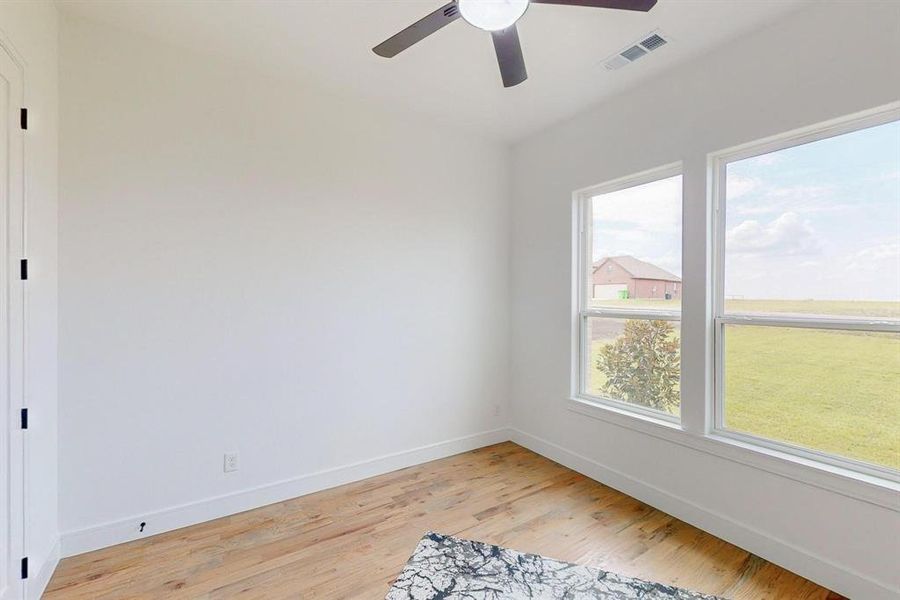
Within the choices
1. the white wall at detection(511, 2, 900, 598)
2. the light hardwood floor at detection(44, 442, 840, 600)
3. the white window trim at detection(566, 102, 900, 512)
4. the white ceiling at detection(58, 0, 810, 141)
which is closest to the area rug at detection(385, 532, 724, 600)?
the light hardwood floor at detection(44, 442, 840, 600)

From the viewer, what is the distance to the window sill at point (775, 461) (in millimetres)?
1801

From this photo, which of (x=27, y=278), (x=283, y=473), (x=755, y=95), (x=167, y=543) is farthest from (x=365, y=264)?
(x=755, y=95)

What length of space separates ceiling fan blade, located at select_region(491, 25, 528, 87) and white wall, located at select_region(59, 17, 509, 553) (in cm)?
146

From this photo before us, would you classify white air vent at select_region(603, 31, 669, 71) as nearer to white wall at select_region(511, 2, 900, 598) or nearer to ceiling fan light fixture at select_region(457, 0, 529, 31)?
white wall at select_region(511, 2, 900, 598)

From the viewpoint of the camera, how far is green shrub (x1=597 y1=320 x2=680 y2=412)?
8.91ft

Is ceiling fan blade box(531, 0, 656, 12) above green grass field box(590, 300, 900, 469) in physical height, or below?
above

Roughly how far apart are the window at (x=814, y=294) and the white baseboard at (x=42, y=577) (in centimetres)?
364

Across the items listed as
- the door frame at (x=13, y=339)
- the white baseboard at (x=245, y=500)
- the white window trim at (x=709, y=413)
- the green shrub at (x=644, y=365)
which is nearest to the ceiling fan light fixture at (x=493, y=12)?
the white window trim at (x=709, y=413)

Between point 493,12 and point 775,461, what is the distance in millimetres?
2586

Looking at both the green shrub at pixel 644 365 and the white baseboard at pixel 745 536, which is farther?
the green shrub at pixel 644 365

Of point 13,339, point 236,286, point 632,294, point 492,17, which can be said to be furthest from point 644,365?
point 13,339

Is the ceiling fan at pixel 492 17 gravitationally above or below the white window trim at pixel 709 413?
above

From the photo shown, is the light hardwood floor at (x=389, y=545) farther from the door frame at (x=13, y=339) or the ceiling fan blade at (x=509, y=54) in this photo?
the ceiling fan blade at (x=509, y=54)

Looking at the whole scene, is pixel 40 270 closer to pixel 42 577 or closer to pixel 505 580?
pixel 42 577
